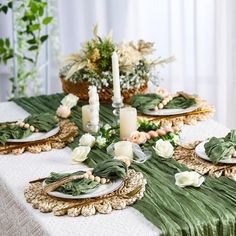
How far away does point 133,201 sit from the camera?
191 centimetres

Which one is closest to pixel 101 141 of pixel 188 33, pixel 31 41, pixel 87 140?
pixel 87 140

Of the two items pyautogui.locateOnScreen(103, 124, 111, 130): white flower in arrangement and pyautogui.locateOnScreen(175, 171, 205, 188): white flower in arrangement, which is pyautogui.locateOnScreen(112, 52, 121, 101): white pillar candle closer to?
pyautogui.locateOnScreen(103, 124, 111, 130): white flower in arrangement

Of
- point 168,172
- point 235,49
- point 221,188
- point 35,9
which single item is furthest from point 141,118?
point 35,9

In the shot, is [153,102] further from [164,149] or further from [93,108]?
[164,149]

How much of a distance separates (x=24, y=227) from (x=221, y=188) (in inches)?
22.5

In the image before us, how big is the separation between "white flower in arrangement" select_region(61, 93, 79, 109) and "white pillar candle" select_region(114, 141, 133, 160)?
2.14ft

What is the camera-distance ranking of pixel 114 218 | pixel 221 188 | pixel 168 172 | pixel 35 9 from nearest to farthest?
pixel 114 218 → pixel 221 188 → pixel 168 172 → pixel 35 9

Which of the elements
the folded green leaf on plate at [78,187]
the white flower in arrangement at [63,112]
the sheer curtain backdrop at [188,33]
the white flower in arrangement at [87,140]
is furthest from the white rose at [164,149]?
the sheer curtain backdrop at [188,33]

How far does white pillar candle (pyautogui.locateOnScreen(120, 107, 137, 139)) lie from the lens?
2453mm

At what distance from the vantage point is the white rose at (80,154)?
2.28m

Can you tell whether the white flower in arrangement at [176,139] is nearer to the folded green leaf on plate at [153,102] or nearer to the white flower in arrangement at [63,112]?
the folded green leaf on plate at [153,102]

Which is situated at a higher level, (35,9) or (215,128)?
(35,9)

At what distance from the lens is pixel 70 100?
9.48ft

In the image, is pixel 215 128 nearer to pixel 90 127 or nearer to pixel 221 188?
pixel 90 127
